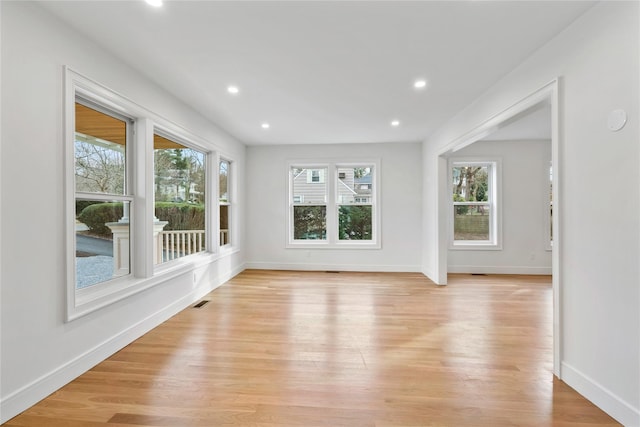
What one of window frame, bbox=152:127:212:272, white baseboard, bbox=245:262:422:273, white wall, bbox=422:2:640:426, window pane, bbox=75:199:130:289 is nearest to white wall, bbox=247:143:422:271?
white baseboard, bbox=245:262:422:273

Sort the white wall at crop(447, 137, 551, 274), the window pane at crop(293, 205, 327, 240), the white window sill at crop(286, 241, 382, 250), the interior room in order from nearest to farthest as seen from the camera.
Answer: the interior room → the white wall at crop(447, 137, 551, 274) → the white window sill at crop(286, 241, 382, 250) → the window pane at crop(293, 205, 327, 240)

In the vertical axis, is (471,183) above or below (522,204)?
above

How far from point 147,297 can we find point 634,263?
379 cm

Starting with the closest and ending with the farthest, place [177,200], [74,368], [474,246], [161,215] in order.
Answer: [74,368] → [161,215] → [177,200] → [474,246]

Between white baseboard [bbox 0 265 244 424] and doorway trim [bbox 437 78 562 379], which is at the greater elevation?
doorway trim [bbox 437 78 562 379]

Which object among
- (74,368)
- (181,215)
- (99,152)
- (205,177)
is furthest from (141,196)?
(205,177)

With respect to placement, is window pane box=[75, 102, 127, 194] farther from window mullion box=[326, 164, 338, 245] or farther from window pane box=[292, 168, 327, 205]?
window mullion box=[326, 164, 338, 245]

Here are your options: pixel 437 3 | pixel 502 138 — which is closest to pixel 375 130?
pixel 502 138

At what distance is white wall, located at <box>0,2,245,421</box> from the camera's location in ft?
5.55

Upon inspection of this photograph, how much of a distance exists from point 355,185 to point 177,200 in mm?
3415

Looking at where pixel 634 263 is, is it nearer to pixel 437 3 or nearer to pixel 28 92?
pixel 437 3

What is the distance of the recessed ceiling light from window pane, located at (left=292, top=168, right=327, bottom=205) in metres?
3.07

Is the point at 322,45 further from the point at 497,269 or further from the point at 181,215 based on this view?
the point at 497,269

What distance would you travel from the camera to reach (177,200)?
377 cm
